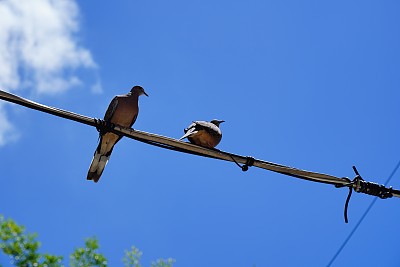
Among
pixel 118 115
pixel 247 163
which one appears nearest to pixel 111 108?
pixel 118 115

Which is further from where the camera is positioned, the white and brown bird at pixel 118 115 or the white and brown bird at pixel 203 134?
the white and brown bird at pixel 118 115

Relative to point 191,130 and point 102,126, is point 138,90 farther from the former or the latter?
point 102,126

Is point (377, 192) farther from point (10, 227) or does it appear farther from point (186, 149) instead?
point (10, 227)

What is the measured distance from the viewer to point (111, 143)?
5.36 meters

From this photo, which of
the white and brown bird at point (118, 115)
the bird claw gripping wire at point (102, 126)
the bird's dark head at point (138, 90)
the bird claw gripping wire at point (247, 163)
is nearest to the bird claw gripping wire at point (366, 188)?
the bird claw gripping wire at point (247, 163)

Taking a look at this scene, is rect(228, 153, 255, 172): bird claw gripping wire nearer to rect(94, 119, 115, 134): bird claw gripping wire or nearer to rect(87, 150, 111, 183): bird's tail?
rect(94, 119, 115, 134): bird claw gripping wire

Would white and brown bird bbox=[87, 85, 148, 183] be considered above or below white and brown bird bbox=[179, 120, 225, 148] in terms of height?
above

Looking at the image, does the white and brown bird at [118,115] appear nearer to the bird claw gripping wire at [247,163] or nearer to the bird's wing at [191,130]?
the bird's wing at [191,130]

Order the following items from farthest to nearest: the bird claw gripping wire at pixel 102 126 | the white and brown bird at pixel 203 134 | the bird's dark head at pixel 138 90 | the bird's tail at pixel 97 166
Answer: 1. the bird's dark head at pixel 138 90
2. the bird's tail at pixel 97 166
3. the white and brown bird at pixel 203 134
4. the bird claw gripping wire at pixel 102 126

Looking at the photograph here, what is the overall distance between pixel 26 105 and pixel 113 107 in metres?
3.08

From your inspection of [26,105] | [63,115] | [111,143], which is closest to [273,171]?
[63,115]

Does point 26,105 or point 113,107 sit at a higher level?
point 113,107

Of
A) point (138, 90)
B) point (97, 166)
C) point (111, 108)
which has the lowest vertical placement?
point (97, 166)

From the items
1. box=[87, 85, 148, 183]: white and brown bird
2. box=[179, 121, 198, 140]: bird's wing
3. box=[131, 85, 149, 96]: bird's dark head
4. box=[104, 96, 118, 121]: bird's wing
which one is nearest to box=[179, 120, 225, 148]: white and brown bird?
box=[179, 121, 198, 140]: bird's wing
